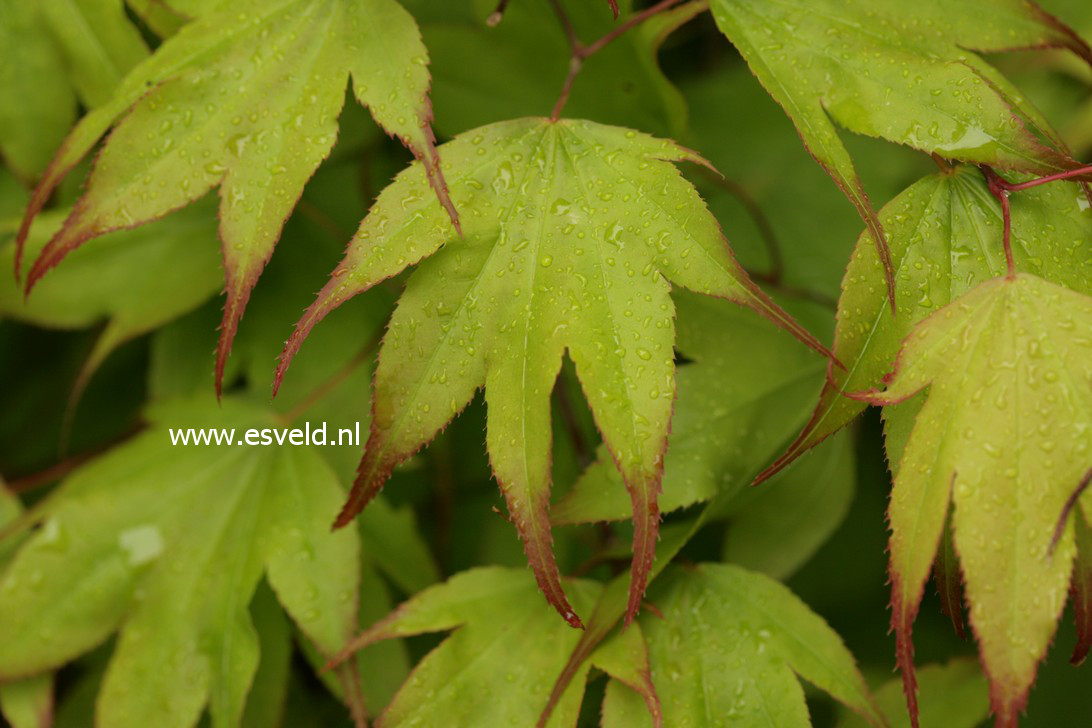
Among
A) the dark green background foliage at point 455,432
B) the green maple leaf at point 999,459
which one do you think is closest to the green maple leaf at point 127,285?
the dark green background foliage at point 455,432

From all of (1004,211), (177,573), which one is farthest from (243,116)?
(1004,211)

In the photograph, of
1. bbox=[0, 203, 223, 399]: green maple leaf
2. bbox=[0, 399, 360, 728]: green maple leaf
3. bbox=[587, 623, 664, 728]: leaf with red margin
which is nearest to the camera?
bbox=[587, 623, 664, 728]: leaf with red margin

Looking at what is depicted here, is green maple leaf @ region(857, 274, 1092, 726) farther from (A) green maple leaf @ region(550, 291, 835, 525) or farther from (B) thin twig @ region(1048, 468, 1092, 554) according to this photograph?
(A) green maple leaf @ region(550, 291, 835, 525)

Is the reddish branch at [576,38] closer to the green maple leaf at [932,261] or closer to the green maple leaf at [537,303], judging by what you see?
the green maple leaf at [537,303]

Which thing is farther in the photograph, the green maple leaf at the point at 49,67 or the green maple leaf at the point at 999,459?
the green maple leaf at the point at 49,67

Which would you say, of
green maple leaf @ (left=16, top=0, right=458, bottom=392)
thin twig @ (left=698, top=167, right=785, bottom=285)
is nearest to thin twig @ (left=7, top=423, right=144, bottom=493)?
green maple leaf @ (left=16, top=0, right=458, bottom=392)

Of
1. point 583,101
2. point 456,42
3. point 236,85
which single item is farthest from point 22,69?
point 583,101

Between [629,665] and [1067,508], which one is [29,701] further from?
[1067,508]
